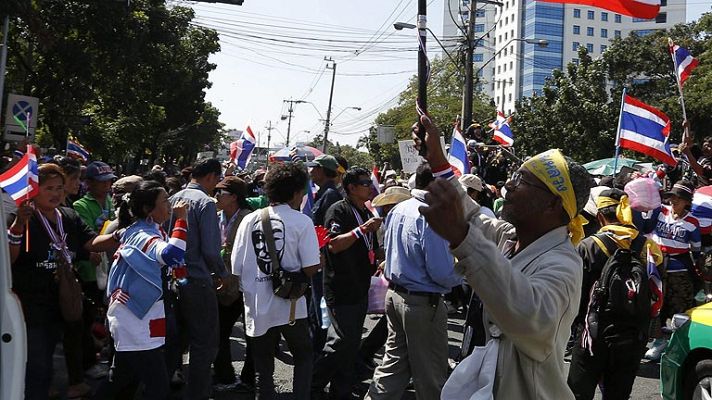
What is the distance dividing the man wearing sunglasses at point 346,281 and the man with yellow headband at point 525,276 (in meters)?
2.93

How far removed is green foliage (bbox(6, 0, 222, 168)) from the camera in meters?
18.9

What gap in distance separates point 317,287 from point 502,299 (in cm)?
465

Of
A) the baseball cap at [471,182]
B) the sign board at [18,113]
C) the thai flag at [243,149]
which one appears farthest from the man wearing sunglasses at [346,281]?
the sign board at [18,113]

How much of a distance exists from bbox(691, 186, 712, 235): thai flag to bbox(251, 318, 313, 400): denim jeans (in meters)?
5.56

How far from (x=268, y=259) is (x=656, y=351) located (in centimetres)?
506

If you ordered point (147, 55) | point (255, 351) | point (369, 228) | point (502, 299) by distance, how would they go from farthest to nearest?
point (147, 55), point (369, 228), point (255, 351), point (502, 299)

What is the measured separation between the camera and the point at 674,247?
25.0 ft

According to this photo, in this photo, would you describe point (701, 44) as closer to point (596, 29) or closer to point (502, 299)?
point (502, 299)

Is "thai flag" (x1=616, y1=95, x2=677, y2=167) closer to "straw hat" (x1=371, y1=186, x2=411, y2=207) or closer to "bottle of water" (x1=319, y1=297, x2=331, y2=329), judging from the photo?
"straw hat" (x1=371, y1=186, x2=411, y2=207)

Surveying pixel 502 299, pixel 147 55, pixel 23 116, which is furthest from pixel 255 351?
pixel 147 55

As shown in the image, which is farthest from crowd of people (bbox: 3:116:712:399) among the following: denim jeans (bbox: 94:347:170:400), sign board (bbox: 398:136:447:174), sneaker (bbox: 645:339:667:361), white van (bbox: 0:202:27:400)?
sign board (bbox: 398:136:447:174)

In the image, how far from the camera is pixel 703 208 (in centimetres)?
824

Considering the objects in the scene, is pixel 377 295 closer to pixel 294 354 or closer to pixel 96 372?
pixel 294 354

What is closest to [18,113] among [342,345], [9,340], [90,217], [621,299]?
[90,217]
